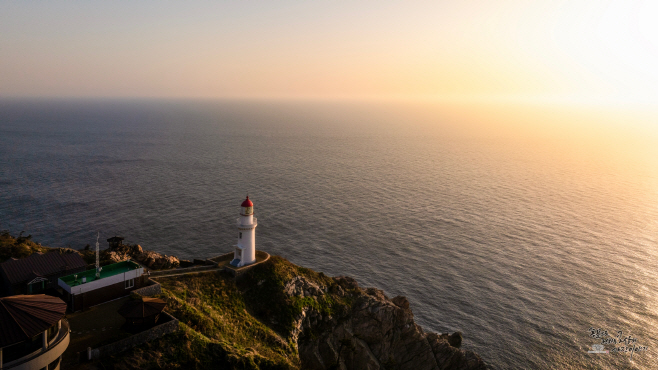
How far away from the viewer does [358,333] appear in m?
51.0

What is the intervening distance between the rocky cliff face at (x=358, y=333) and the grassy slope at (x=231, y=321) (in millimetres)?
468

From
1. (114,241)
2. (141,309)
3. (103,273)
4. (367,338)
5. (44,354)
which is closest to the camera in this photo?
(44,354)

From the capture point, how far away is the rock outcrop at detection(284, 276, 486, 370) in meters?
48.3

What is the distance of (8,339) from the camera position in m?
24.7

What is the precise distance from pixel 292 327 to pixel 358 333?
9.59 metres

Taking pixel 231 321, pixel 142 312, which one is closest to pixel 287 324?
pixel 231 321

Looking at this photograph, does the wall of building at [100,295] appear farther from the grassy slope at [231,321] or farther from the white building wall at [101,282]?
the grassy slope at [231,321]

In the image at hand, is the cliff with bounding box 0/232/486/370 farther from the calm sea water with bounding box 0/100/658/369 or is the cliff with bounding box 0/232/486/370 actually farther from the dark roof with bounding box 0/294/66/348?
the calm sea water with bounding box 0/100/658/369

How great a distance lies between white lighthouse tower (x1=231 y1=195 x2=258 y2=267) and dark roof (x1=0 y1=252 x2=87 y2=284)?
54.7 feet

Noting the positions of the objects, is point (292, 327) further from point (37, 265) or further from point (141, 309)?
point (37, 265)

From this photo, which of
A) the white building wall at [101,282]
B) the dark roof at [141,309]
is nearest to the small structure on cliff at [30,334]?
the dark roof at [141,309]

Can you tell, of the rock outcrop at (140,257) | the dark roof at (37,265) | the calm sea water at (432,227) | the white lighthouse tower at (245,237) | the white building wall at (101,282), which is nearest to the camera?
the white building wall at (101,282)

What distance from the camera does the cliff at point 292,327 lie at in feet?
115

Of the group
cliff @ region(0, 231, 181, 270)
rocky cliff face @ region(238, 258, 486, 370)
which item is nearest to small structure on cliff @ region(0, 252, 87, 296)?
cliff @ region(0, 231, 181, 270)
